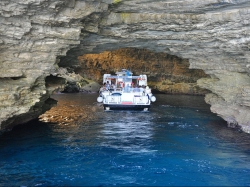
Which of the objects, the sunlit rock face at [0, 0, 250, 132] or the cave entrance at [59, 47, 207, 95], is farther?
the cave entrance at [59, 47, 207, 95]

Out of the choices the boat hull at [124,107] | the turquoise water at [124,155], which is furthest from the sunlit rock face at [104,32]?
the boat hull at [124,107]

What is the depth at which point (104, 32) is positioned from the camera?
1335cm

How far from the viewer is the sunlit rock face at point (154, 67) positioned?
38156 millimetres

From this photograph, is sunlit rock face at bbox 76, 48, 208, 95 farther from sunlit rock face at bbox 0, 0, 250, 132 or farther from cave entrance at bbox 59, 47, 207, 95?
sunlit rock face at bbox 0, 0, 250, 132

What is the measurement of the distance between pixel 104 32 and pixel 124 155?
19.5ft

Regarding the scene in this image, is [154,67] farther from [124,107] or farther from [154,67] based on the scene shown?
[124,107]

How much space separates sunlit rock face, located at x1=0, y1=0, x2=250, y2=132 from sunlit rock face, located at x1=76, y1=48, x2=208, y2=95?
22.8 meters

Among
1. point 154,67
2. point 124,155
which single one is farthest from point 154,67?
point 124,155

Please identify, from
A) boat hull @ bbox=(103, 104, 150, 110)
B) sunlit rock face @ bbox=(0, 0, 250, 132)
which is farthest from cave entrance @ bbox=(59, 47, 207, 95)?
sunlit rock face @ bbox=(0, 0, 250, 132)

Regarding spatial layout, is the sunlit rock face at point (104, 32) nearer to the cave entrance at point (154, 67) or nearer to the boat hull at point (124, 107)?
the boat hull at point (124, 107)

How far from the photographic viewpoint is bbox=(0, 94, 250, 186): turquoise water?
890cm

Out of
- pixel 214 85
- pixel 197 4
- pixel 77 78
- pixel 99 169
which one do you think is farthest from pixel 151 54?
pixel 99 169

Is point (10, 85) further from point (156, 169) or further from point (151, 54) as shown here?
point (151, 54)

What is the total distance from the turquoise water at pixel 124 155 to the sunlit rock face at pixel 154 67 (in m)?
21.2
